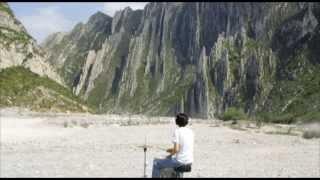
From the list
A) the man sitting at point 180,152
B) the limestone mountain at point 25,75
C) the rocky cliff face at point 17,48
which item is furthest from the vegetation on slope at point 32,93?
the man sitting at point 180,152

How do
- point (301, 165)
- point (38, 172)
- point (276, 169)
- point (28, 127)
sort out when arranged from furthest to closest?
1. point (28, 127)
2. point (301, 165)
3. point (276, 169)
4. point (38, 172)

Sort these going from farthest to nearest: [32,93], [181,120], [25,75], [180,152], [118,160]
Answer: [25,75] → [32,93] → [118,160] → [181,120] → [180,152]

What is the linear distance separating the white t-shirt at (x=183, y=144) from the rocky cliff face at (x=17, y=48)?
85668mm

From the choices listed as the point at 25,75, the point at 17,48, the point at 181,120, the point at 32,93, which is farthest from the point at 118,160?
the point at 17,48

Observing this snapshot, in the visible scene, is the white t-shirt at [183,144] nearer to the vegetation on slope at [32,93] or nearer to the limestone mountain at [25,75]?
the limestone mountain at [25,75]

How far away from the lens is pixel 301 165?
96.4 ft

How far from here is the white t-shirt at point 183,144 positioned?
1410 centimetres

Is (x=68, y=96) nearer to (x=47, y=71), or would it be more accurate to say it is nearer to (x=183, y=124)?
(x=47, y=71)

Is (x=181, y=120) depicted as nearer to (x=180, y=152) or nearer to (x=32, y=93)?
(x=180, y=152)

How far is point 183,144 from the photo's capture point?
1415 cm

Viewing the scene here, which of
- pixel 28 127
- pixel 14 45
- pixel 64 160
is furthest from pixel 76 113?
pixel 64 160

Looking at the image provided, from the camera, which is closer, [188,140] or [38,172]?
[188,140]

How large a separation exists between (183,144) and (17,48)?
8996 centimetres

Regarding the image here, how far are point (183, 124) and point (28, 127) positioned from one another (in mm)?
42657
